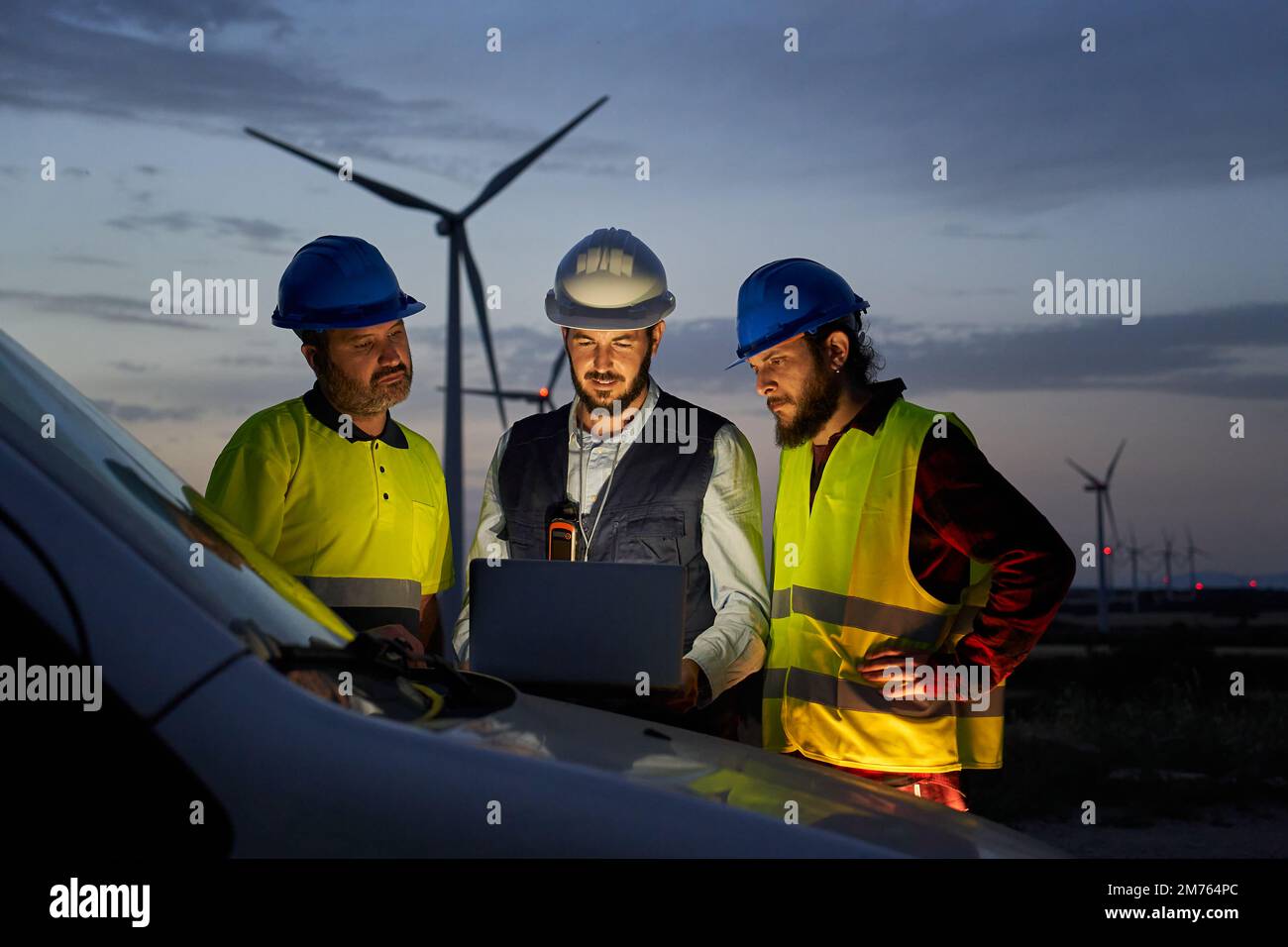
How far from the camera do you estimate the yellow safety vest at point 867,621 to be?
13.3ft

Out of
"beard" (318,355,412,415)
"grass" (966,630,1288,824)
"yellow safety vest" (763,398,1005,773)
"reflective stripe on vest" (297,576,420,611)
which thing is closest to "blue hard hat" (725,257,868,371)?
"yellow safety vest" (763,398,1005,773)

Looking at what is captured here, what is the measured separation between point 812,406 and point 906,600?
706 millimetres

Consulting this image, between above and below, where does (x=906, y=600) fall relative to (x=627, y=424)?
below

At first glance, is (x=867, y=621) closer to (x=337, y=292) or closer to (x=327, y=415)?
(x=327, y=415)

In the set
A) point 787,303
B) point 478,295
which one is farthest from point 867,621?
point 478,295

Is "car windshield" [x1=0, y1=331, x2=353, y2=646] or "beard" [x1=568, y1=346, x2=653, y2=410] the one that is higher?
"beard" [x1=568, y1=346, x2=653, y2=410]

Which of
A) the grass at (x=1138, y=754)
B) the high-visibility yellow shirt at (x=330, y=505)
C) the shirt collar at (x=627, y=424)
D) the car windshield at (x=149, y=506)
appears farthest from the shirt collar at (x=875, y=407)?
the grass at (x=1138, y=754)

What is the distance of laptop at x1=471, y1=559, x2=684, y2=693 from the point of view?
295cm

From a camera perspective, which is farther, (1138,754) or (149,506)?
(1138,754)

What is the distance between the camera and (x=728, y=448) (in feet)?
15.4

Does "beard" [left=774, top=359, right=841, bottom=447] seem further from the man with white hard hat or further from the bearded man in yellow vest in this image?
the man with white hard hat

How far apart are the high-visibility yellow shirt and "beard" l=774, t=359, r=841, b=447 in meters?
1.29

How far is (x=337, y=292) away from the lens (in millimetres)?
4777
